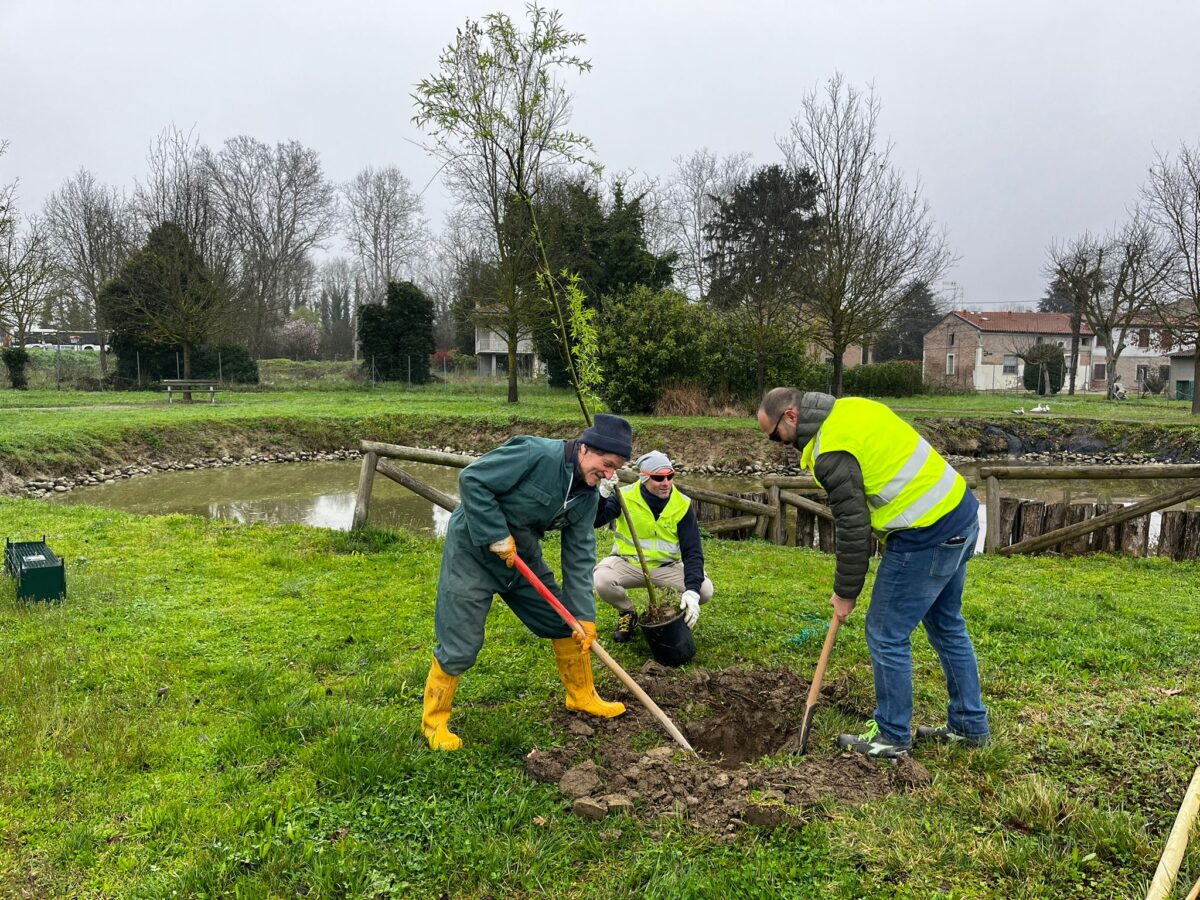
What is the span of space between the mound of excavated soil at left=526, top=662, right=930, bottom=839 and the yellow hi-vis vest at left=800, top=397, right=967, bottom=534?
1.22 meters

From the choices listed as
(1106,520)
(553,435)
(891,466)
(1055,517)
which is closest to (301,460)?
(553,435)

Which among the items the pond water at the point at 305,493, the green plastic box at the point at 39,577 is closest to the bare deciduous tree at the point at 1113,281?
the pond water at the point at 305,493

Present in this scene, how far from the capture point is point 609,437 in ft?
13.0

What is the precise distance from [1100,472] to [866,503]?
6638mm

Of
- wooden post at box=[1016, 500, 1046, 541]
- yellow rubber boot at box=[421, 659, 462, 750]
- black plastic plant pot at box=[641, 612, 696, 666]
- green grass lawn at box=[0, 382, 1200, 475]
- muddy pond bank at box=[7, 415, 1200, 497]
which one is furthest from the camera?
muddy pond bank at box=[7, 415, 1200, 497]

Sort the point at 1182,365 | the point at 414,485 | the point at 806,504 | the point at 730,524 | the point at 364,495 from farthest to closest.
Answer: the point at 1182,365, the point at 730,524, the point at 806,504, the point at 364,495, the point at 414,485

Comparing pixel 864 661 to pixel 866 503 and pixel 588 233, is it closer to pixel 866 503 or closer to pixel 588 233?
pixel 866 503

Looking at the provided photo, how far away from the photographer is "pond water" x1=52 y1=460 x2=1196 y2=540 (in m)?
13.7

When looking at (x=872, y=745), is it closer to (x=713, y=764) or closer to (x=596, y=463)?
(x=713, y=764)

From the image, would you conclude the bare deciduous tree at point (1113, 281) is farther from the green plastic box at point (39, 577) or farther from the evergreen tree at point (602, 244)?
the green plastic box at point (39, 577)

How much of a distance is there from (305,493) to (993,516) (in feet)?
42.0

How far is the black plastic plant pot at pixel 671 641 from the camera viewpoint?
17.3 ft

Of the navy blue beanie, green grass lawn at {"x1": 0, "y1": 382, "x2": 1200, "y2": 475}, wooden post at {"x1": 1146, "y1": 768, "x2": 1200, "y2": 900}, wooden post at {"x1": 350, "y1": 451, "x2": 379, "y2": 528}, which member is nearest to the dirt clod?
the navy blue beanie

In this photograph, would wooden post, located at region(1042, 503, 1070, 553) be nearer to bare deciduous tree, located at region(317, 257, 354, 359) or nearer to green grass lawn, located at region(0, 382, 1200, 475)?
green grass lawn, located at region(0, 382, 1200, 475)
